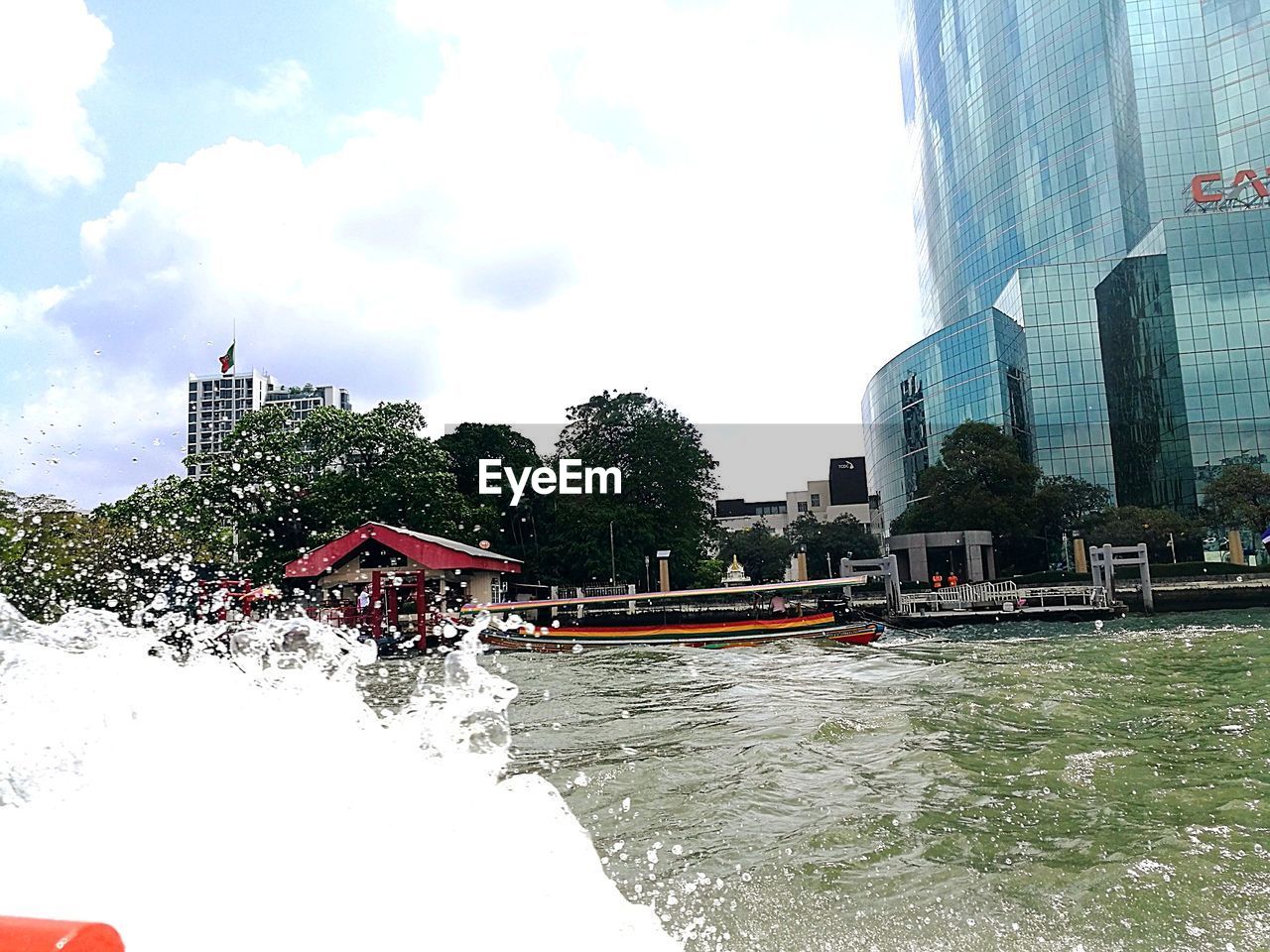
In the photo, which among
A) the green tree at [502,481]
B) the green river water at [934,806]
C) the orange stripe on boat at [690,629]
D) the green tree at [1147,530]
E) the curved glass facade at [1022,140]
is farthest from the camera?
the curved glass facade at [1022,140]

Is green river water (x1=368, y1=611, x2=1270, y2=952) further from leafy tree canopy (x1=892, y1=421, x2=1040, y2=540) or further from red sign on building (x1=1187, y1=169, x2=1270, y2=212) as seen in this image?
red sign on building (x1=1187, y1=169, x2=1270, y2=212)

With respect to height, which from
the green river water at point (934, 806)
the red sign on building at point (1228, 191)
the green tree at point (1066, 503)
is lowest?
the green river water at point (934, 806)

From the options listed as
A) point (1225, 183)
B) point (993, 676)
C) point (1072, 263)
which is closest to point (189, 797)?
point (993, 676)

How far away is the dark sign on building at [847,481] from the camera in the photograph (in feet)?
320

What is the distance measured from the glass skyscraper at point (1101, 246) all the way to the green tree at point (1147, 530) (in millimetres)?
7344

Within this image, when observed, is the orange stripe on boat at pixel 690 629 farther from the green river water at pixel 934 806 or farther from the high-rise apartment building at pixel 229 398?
the high-rise apartment building at pixel 229 398

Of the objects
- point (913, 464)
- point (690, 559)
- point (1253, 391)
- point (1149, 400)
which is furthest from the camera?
point (913, 464)

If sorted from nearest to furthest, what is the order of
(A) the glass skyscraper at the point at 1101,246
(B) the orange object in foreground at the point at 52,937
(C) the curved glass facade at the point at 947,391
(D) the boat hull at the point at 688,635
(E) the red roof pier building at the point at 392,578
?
(B) the orange object in foreground at the point at 52,937
(E) the red roof pier building at the point at 392,578
(D) the boat hull at the point at 688,635
(A) the glass skyscraper at the point at 1101,246
(C) the curved glass facade at the point at 947,391

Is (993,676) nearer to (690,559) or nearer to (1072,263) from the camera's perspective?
(690,559)

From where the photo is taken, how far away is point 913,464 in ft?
218

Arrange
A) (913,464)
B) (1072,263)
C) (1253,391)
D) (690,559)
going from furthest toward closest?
(913,464) → (1072,263) → (1253,391) → (690,559)

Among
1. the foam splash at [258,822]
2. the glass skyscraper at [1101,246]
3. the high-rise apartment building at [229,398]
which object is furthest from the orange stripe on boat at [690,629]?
the high-rise apartment building at [229,398]

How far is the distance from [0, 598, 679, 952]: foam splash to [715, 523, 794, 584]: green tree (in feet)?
204

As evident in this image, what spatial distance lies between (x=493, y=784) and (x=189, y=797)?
6.91 feet
